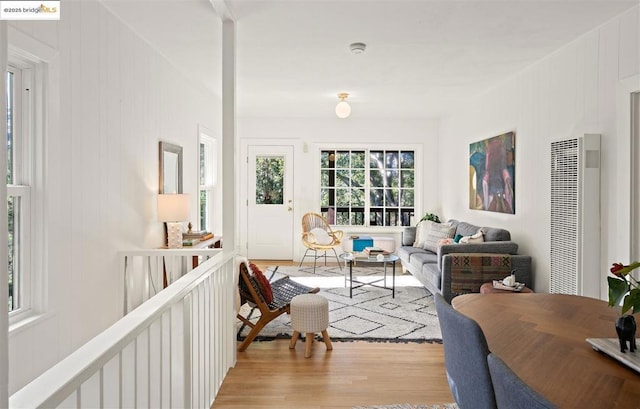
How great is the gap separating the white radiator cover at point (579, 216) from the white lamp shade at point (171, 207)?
3.26m

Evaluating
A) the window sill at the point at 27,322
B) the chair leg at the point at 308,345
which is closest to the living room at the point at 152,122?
the window sill at the point at 27,322

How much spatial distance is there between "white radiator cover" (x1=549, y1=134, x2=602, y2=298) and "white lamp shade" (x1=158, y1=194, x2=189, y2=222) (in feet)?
10.7

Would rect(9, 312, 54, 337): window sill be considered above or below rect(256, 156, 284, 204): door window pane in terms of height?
below

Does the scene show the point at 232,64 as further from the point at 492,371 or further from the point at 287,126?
the point at 287,126

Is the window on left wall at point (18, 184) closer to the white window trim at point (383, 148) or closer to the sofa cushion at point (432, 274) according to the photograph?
the sofa cushion at point (432, 274)

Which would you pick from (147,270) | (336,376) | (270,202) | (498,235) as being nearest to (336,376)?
(336,376)

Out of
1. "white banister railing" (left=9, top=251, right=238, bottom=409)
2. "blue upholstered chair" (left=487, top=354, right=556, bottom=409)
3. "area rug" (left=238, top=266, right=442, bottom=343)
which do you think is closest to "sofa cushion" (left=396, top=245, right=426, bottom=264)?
"area rug" (left=238, top=266, right=442, bottom=343)

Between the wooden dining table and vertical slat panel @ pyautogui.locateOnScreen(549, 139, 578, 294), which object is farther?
vertical slat panel @ pyautogui.locateOnScreen(549, 139, 578, 294)

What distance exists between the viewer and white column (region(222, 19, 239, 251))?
2.94 meters

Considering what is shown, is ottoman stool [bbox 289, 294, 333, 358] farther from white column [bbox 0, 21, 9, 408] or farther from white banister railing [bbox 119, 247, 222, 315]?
white column [bbox 0, 21, 9, 408]

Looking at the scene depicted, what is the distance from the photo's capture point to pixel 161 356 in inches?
61.0

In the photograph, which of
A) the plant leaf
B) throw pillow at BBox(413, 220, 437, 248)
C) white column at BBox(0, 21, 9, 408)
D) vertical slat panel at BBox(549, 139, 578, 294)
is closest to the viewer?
white column at BBox(0, 21, 9, 408)

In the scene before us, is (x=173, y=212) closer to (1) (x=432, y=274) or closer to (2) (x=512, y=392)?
(1) (x=432, y=274)

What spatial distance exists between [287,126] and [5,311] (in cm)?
664
